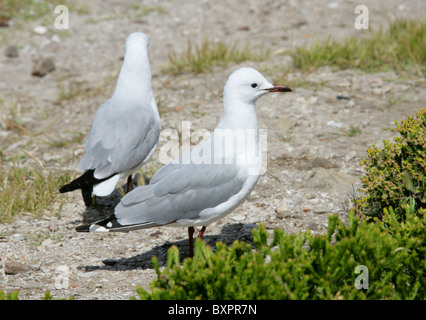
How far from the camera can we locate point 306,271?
3.03m

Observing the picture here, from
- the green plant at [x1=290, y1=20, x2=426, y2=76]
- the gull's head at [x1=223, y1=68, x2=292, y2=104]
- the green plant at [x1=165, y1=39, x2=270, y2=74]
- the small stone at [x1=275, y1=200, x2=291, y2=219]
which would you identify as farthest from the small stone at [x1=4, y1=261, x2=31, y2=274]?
the green plant at [x1=290, y1=20, x2=426, y2=76]

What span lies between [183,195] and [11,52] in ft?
21.2

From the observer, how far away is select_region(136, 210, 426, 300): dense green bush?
289cm

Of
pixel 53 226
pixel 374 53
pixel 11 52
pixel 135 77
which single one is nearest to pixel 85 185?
pixel 53 226

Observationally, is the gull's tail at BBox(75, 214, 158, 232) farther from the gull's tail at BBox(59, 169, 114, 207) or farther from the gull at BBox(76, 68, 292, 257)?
the gull's tail at BBox(59, 169, 114, 207)

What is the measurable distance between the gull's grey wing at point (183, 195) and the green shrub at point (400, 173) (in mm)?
1018

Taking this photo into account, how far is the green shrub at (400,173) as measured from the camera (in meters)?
3.82

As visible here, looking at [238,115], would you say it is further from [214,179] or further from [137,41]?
[137,41]

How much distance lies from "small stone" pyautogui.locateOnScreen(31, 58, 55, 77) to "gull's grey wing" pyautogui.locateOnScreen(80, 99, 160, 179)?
4.11 m

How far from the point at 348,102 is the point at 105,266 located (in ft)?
12.9
